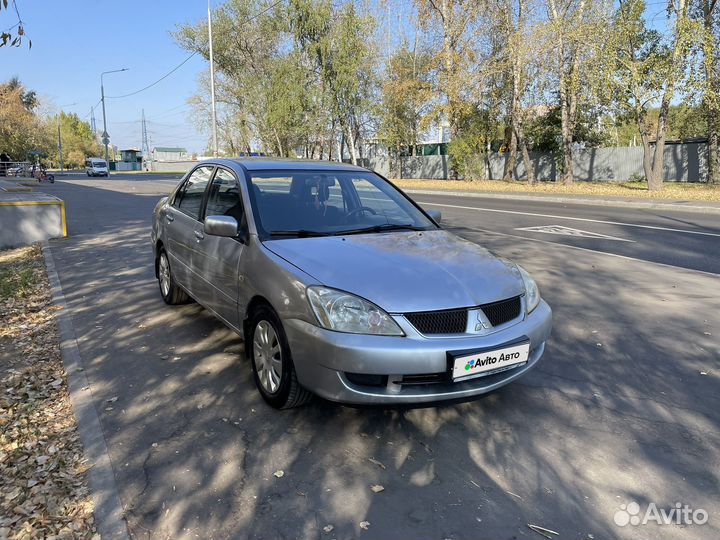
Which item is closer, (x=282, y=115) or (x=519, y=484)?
(x=519, y=484)

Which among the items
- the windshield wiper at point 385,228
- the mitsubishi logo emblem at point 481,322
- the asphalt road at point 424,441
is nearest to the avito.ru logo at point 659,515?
the asphalt road at point 424,441

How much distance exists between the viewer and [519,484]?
8.85 ft

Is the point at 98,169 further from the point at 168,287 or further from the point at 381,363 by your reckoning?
the point at 381,363

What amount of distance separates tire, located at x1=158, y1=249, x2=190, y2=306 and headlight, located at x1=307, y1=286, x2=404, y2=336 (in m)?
2.96

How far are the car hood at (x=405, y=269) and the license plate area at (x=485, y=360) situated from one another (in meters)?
0.28

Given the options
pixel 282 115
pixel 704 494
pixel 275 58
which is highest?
pixel 275 58

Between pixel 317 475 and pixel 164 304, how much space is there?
3.72 meters

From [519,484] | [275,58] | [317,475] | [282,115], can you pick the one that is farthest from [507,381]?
[275,58]

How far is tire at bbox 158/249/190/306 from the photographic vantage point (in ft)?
18.3

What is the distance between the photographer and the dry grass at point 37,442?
246 cm

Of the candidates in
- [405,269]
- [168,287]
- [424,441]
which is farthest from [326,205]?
[168,287]

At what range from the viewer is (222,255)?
405cm

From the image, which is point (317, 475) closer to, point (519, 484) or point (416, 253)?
point (519, 484)

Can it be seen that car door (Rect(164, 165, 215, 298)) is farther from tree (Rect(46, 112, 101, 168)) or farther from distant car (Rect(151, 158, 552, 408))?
tree (Rect(46, 112, 101, 168))
